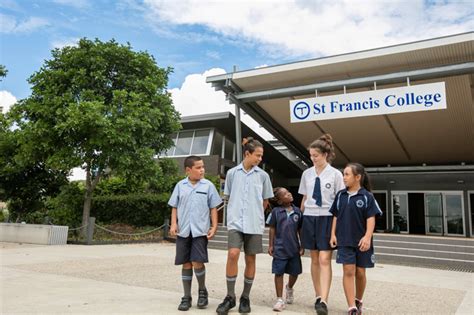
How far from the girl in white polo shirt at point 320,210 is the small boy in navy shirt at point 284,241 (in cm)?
13

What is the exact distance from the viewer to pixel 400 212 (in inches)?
806

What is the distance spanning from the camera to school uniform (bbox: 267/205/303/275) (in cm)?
411

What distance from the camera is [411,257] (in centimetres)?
954

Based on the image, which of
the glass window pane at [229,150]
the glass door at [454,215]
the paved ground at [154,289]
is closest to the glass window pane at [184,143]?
the glass window pane at [229,150]

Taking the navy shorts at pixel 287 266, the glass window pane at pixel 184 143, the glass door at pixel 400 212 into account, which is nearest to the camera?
the navy shorts at pixel 287 266

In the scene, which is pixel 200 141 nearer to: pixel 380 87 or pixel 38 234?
pixel 380 87

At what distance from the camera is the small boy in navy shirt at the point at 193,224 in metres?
3.95

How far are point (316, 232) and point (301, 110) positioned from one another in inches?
322

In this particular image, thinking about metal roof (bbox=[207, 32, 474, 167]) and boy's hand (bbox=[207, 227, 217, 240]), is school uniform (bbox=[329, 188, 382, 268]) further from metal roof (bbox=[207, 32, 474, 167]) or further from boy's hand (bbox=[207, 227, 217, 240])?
metal roof (bbox=[207, 32, 474, 167])

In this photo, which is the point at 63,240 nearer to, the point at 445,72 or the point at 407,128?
the point at 445,72

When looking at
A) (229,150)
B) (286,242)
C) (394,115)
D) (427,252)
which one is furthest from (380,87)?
(286,242)

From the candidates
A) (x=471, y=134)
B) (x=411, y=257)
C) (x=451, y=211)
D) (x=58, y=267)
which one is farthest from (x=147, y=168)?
(x=451, y=211)

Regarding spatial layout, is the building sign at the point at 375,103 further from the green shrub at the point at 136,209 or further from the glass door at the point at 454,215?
the glass door at the point at 454,215

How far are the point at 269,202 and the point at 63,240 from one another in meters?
9.10
